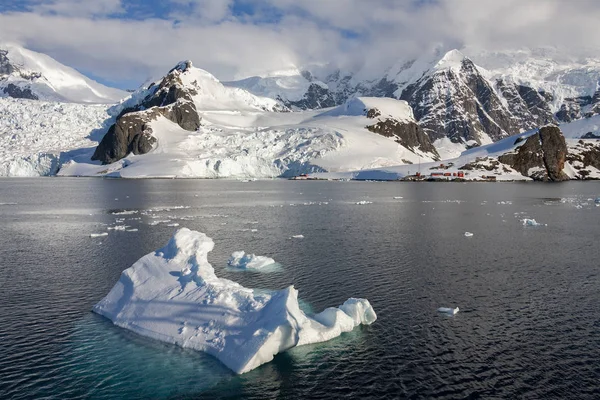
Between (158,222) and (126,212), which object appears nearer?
(158,222)

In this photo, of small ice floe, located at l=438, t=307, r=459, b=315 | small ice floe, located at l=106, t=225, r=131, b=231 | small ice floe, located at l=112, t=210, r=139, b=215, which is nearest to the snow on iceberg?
small ice floe, located at l=438, t=307, r=459, b=315

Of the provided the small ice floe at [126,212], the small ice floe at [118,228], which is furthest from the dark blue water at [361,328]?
the small ice floe at [126,212]

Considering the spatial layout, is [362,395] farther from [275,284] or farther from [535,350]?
[275,284]

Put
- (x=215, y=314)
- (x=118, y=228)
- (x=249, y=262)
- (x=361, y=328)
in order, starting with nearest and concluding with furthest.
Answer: (x=215, y=314) < (x=361, y=328) < (x=249, y=262) < (x=118, y=228)

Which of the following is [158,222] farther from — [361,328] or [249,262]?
[361,328]

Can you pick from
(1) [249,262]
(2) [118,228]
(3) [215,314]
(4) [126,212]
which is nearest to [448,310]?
(3) [215,314]

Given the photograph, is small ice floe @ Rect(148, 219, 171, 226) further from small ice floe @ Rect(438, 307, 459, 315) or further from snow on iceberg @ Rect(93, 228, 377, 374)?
small ice floe @ Rect(438, 307, 459, 315)
